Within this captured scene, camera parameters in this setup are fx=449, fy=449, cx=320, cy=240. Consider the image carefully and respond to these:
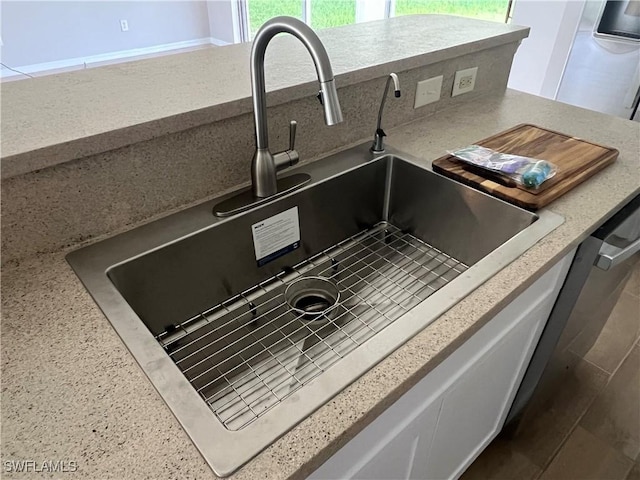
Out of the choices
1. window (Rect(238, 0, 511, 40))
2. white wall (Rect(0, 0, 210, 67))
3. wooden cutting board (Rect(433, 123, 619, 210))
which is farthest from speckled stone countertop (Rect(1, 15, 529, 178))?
white wall (Rect(0, 0, 210, 67))

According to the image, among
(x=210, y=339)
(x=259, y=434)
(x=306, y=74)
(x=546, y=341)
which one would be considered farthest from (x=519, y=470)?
(x=306, y=74)

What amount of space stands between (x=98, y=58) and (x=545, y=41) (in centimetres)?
491

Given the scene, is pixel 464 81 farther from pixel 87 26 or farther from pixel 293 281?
pixel 87 26

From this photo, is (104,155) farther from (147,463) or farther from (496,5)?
(496,5)

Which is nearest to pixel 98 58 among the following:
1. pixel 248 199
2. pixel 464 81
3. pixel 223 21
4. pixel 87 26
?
pixel 87 26

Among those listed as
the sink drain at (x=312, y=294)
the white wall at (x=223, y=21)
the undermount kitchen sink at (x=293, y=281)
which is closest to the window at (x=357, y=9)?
the white wall at (x=223, y=21)

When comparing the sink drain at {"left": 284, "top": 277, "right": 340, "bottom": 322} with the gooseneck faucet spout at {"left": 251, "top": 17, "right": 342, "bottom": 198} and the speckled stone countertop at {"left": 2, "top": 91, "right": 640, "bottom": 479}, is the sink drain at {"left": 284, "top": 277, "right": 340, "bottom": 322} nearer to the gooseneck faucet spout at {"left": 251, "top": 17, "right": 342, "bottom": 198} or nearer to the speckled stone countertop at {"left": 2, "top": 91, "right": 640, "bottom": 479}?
the gooseneck faucet spout at {"left": 251, "top": 17, "right": 342, "bottom": 198}

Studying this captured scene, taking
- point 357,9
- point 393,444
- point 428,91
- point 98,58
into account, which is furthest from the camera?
point 98,58

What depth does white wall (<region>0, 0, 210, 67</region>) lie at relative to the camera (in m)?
4.71

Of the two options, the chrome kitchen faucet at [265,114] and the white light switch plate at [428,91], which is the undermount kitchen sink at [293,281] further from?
the white light switch plate at [428,91]

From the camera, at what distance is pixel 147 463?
0.51 m

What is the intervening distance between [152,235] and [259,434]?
0.49 metres

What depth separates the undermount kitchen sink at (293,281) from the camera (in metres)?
0.64

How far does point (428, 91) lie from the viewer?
135cm
